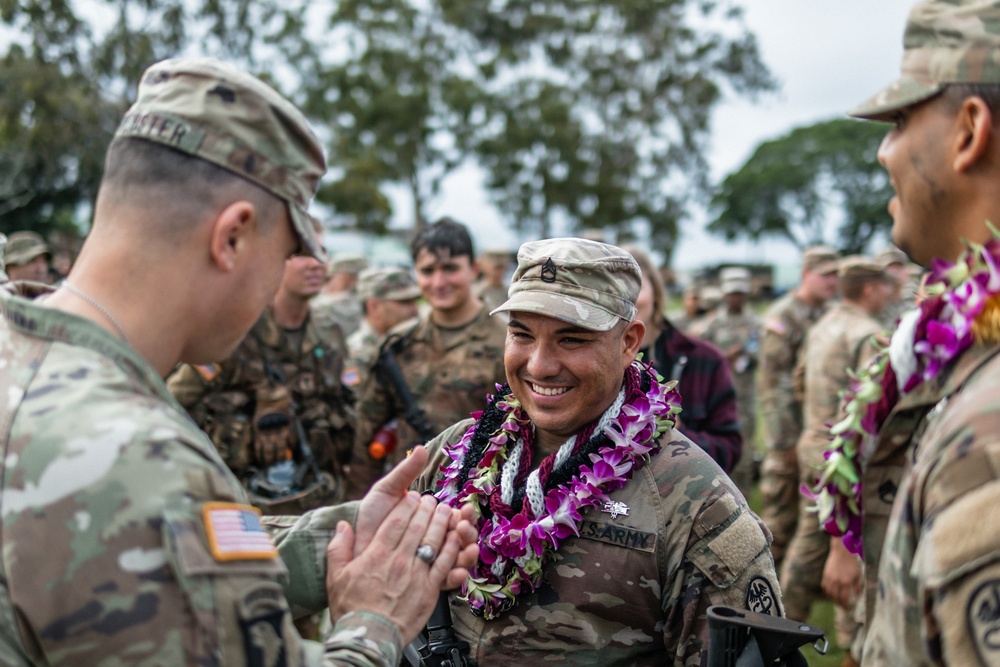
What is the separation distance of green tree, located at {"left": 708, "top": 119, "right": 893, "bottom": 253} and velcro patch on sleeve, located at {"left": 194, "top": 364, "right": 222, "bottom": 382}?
183 ft

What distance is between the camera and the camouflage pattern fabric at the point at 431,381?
522cm

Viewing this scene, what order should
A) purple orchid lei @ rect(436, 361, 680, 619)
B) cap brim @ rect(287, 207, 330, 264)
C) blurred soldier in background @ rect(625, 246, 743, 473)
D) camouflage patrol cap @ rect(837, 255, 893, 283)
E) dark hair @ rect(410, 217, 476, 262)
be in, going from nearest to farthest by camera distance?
1. cap brim @ rect(287, 207, 330, 264)
2. purple orchid lei @ rect(436, 361, 680, 619)
3. blurred soldier in background @ rect(625, 246, 743, 473)
4. dark hair @ rect(410, 217, 476, 262)
5. camouflage patrol cap @ rect(837, 255, 893, 283)

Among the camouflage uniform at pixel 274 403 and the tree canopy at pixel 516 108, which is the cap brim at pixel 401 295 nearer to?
the camouflage uniform at pixel 274 403

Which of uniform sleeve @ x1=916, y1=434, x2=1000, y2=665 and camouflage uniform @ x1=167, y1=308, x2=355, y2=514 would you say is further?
camouflage uniform @ x1=167, y1=308, x2=355, y2=514

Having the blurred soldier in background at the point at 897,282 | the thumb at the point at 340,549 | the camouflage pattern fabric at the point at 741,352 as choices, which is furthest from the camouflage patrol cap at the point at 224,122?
the camouflage pattern fabric at the point at 741,352

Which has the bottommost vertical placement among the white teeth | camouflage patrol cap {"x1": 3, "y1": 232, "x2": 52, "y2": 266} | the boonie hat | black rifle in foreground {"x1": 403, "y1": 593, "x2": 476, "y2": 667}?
black rifle in foreground {"x1": 403, "y1": 593, "x2": 476, "y2": 667}

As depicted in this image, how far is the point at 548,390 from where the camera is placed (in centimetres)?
279

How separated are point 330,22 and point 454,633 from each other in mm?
29688

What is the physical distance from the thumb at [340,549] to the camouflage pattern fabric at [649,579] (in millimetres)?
833

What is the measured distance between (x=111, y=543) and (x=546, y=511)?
5.01 ft

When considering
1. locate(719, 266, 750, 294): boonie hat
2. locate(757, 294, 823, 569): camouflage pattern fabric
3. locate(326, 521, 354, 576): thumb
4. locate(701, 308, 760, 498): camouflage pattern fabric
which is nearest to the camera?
locate(326, 521, 354, 576): thumb

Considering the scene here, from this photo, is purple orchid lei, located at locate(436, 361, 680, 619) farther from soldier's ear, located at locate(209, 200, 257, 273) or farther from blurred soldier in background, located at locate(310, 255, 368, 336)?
blurred soldier in background, located at locate(310, 255, 368, 336)

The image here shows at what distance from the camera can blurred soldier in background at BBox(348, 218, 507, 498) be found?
522cm

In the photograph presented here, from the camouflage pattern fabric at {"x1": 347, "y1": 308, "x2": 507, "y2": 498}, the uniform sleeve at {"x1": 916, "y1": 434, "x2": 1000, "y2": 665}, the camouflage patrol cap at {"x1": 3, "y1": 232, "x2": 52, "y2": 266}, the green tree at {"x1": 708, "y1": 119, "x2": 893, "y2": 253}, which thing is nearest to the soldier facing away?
the uniform sleeve at {"x1": 916, "y1": 434, "x2": 1000, "y2": 665}
